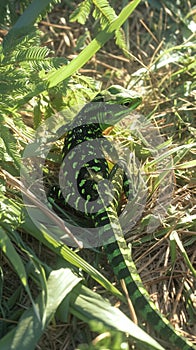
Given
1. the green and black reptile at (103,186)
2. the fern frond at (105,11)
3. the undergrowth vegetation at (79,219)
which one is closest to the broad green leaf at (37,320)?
the undergrowth vegetation at (79,219)

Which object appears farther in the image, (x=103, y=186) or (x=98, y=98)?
(x=98, y=98)

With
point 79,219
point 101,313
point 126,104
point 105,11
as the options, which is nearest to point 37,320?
point 101,313

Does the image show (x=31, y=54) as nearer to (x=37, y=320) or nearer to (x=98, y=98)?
(x=98, y=98)

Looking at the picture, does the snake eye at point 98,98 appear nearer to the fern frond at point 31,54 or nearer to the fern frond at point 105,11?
the fern frond at point 105,11

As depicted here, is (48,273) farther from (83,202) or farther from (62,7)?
(62,7)

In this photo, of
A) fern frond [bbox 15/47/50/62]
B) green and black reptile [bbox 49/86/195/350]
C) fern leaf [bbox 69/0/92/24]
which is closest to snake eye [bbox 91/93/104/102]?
green and black reptile [bbox 49/86/195/350]
